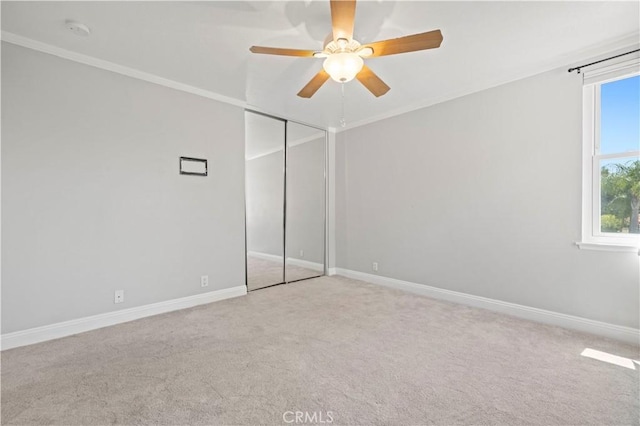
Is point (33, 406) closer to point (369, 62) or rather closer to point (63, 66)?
point (63, 66)

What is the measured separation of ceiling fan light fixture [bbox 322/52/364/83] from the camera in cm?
196

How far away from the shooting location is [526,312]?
2953 millimetres

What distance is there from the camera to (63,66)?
2.58 meters

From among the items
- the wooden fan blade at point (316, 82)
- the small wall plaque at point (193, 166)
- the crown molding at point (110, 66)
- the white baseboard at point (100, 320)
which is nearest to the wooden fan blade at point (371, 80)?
the wooden fan blade at point (316, 82)

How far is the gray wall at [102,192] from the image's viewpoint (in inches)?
94.0

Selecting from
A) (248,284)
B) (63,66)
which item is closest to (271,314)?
(248,284)

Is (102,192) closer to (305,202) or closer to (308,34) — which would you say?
(308,34)

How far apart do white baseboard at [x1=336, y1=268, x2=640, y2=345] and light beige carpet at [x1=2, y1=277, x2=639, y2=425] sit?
113 mm

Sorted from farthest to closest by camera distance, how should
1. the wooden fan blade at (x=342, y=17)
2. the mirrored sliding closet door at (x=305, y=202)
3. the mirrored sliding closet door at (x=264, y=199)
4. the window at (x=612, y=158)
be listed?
the mirrored sliding closet door at (x=305, y=202) → the mirrored sliding closet door at (x=264, y=199) → the window at (x=612, y=158) → the wooden fan blade at (x=342, y=17)

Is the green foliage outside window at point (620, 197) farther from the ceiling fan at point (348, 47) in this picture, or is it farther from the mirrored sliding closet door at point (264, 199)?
the mirrored sliding closet door at point (264, 199)

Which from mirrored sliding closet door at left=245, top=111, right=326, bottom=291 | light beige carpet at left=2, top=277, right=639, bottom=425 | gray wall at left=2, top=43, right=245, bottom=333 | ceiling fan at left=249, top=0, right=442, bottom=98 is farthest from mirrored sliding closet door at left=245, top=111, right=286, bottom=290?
ceiling fan at left=249, top=0, right=442, bottom=98

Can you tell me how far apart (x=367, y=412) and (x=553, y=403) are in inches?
42.1

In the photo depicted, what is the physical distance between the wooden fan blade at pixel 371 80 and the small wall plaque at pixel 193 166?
2.07 meters

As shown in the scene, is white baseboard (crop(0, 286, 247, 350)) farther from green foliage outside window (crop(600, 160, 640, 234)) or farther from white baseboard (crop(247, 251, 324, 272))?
green foliage outside window (crop(600, 160, 640, 234))
